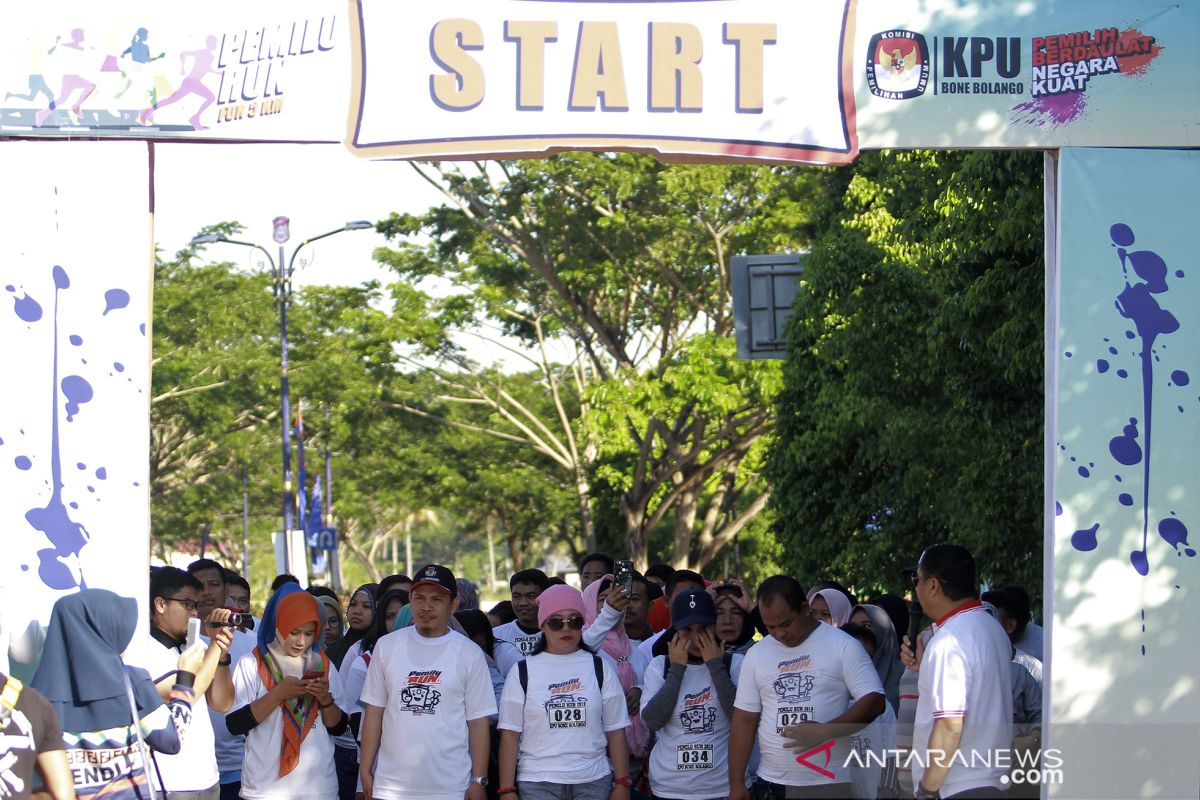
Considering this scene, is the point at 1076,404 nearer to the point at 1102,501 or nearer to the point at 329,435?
the point at 1102,501

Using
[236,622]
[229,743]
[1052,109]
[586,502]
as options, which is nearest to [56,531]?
[236,622]

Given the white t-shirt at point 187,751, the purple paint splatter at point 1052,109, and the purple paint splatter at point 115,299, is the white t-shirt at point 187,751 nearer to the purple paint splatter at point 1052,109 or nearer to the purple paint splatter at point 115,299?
the purple paint splatter at point 115,299

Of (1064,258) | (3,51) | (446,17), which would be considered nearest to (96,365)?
(3,51)

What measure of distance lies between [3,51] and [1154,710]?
19.2 ft

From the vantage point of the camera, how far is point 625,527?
2900cm

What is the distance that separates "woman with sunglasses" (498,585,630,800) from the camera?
6891 mm

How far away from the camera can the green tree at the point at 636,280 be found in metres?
23.6

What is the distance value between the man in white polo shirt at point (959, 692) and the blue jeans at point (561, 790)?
1.65m

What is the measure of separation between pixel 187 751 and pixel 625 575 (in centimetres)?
240

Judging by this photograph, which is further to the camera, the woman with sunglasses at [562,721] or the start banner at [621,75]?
the woman with sunglasses at [562,721]

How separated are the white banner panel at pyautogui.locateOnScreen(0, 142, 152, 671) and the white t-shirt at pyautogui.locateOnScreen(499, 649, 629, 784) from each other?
1786 mm

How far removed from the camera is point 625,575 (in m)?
7.73

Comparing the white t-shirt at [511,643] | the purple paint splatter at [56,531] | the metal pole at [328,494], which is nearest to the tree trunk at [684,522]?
the metal pole at [328,494]

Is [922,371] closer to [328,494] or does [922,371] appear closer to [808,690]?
[808,690]
